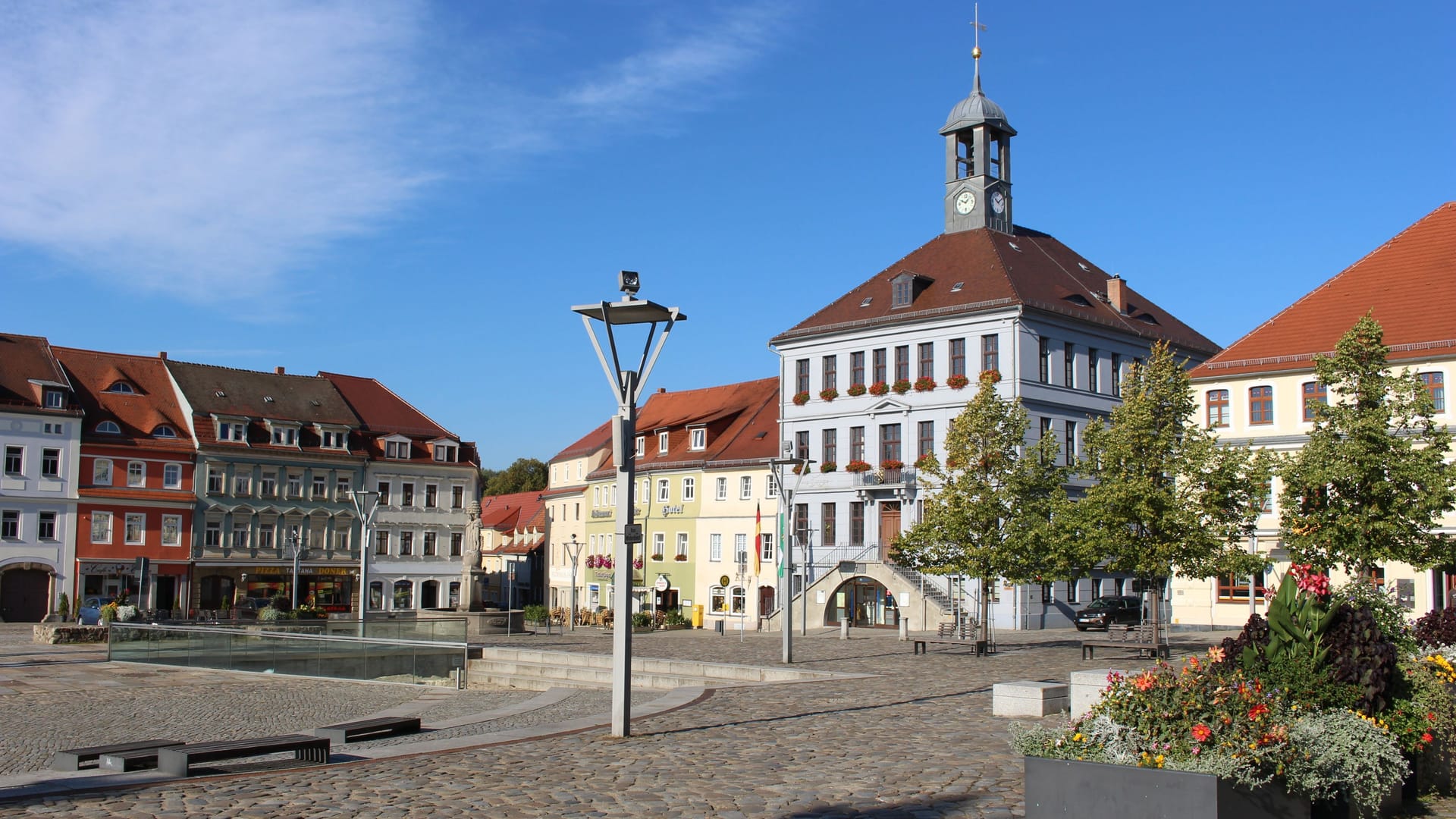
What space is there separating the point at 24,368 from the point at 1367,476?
186ft

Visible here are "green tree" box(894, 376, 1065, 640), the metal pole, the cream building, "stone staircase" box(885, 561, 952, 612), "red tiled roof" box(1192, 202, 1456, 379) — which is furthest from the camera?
"stone staircase" box(885, 561, 952, 612)

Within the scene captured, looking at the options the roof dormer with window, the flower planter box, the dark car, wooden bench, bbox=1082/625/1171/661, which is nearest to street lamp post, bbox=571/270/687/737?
the flower planter box

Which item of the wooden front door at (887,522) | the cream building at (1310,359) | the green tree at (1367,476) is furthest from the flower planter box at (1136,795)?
the wooden front door at (887,522)

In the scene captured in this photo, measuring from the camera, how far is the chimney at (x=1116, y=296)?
57.7 metres

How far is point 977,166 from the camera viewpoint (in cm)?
5928

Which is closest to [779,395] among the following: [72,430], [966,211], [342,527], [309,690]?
[966,211]

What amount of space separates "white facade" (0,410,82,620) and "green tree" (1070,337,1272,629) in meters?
46.4

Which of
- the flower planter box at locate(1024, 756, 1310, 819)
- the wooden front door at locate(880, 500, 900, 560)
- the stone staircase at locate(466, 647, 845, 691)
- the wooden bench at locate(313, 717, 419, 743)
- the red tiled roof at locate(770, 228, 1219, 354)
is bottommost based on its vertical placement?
the stone staircase at locate(466, 647, 845, 691)

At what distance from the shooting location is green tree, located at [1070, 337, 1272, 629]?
109 ft

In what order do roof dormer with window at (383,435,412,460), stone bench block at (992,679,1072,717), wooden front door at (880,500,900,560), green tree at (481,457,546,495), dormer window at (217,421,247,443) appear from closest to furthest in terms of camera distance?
1. stone bench block at (992,679,1072,717)
2. wooden front door at (880,500,900,560)
3. dormer window at (217,421,247,443)
4. roof dormer with window at (383,435,412,460)
5. green tree at (481,457,546,495)

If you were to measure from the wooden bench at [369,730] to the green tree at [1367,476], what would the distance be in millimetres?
A: 21353

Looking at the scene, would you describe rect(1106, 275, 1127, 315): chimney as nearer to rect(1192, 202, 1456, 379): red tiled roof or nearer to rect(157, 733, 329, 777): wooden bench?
rect(1192, 202, 1456, 379): red tiled roof

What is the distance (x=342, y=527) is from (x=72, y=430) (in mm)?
14145

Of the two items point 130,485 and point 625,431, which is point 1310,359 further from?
point 130,485
